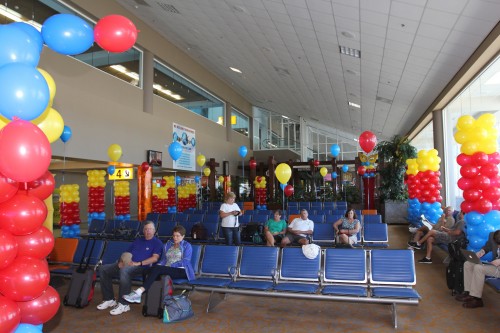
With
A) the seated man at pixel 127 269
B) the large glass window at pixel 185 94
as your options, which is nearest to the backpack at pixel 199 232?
the seated man at pixel 127 269

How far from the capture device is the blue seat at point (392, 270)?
443cm

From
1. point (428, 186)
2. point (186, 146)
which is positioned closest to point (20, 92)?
point (428, 186)

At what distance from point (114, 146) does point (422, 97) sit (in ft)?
32.1

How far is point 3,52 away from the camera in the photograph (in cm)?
253

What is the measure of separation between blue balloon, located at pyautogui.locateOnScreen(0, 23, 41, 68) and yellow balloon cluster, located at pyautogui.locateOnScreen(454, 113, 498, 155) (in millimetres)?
6076

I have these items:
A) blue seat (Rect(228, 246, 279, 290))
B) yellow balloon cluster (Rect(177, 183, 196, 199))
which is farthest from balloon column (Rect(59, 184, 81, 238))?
blue seat (Rect(228, 246, 279, 290))

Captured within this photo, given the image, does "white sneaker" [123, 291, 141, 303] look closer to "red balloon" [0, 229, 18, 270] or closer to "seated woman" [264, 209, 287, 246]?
"red balloon" [0, 229, 18, 270]

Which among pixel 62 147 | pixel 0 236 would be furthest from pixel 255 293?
pixel 62 147

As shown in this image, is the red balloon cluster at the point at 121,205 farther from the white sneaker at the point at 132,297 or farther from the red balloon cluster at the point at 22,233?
the red balloon cluster at the point at 22,233

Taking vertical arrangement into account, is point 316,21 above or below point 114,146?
above

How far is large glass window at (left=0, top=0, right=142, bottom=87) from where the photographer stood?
8.91m

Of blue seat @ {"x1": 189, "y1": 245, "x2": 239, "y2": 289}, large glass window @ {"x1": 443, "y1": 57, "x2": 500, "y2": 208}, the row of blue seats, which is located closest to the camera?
the row of blue seats

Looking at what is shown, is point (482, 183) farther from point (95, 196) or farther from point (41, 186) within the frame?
point (95, 196)

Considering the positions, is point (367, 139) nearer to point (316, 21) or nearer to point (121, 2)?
point (316, 21)
